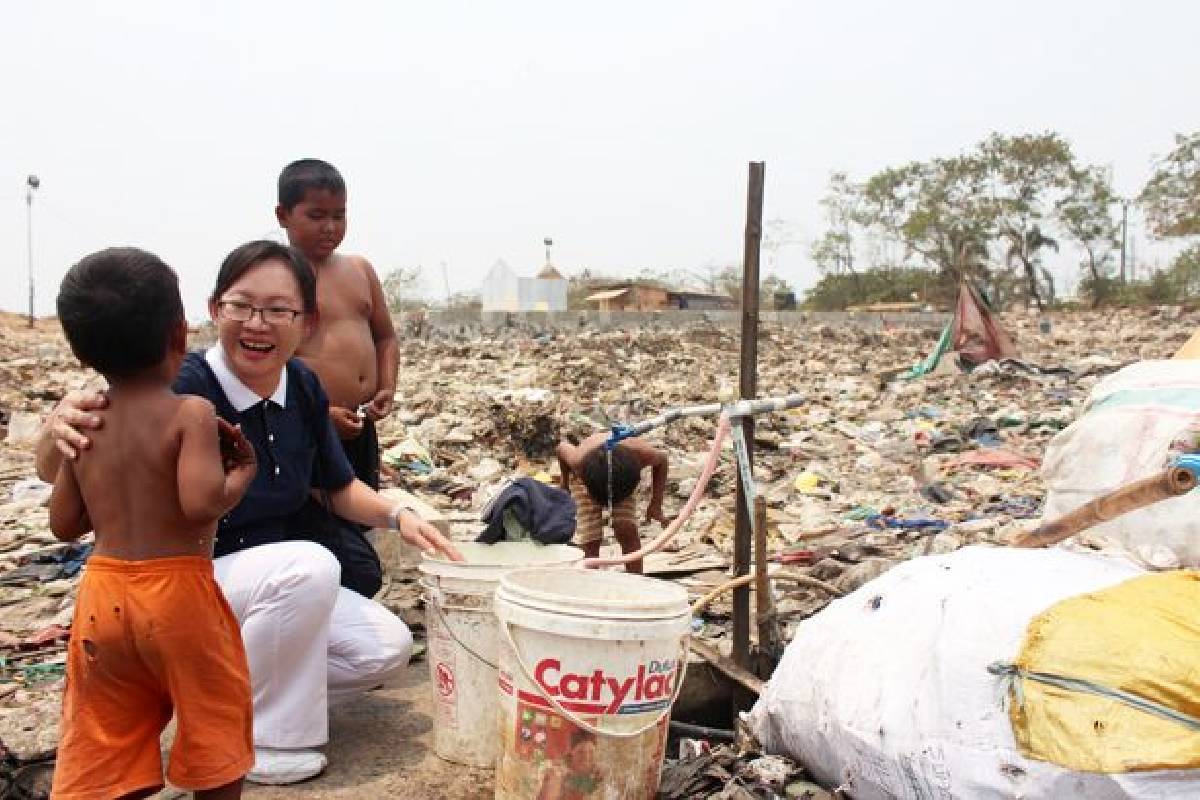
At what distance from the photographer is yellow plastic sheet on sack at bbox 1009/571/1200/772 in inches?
67.6

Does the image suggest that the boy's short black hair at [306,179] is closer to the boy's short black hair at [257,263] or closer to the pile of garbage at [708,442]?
the boy's short black hair at [257,263]

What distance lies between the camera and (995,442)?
9.02m

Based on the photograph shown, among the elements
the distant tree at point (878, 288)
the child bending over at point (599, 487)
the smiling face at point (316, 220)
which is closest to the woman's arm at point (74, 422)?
the smiling face at point (316, 220)

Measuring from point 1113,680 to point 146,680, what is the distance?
179cm

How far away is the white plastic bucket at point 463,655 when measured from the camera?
2.54 meters

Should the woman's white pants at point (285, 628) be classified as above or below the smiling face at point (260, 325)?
below

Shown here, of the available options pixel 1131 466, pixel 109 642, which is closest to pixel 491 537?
pixel 109 642

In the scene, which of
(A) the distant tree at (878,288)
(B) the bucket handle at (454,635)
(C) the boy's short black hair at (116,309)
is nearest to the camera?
(C) the boy's short black hair at (116,309)

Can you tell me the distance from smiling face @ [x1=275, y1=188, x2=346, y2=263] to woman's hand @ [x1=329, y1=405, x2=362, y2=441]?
0.58 meters

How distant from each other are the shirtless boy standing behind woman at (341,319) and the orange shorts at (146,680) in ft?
5.16

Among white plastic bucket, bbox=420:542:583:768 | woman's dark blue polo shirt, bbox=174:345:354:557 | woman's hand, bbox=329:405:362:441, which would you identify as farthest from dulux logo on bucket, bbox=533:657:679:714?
woman's hand, bbox=329:405:362:441

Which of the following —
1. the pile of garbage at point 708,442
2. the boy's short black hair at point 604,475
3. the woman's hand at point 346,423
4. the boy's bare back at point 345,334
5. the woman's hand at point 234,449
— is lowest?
the pile of garbage at point 708,442

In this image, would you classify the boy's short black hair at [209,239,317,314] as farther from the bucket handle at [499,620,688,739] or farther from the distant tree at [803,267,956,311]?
the distant tree at [803,267,956,311]

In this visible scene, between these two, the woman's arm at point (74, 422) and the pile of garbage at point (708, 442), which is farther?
the pile of garbage at point (708, 442)
